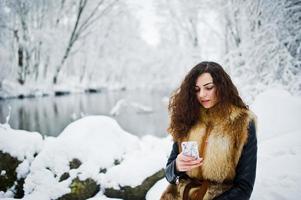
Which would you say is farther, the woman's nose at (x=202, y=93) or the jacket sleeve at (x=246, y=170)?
the woman's nose at (x=202, y=93)

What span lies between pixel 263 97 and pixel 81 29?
647 inches

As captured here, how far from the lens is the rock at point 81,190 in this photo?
4395 mm

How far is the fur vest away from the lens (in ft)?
5.75

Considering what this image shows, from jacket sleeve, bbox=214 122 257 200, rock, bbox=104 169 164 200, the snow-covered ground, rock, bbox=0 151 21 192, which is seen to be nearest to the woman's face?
jacket sleeve, bbox=214 122 257 200

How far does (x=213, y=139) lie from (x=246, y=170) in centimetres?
31

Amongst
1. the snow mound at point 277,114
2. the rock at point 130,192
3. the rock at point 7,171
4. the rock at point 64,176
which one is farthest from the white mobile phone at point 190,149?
the rock at point 7,171

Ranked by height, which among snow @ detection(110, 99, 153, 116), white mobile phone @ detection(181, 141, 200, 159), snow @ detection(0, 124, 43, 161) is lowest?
snow @ detection(110, 99, 153, 116)

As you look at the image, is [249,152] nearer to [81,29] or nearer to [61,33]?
[81,29]

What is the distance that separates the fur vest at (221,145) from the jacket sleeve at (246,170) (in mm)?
35

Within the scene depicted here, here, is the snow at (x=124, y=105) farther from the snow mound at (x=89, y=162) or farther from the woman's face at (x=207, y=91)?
the woman's face at (x=207, y=91)

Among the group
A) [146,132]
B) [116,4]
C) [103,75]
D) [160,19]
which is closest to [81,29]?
[116,4]

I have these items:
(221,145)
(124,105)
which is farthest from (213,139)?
(124,105)

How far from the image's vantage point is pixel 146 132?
485 inches

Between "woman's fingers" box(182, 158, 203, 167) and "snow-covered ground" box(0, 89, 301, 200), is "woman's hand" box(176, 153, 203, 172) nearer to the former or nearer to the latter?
"woman's fingers" box(182, 158, 203, 167)
